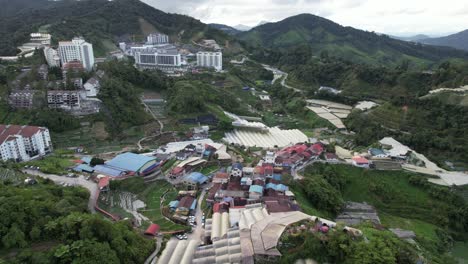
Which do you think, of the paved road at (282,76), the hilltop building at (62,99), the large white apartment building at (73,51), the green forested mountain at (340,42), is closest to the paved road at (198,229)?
the hilltop building at (62,99)

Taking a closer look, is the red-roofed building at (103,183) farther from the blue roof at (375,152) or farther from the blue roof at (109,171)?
the blue roof at (375,152)

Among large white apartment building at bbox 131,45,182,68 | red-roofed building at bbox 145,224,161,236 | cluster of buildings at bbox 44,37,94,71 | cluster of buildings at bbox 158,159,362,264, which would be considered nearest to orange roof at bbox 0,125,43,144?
cluster of buildings at bbox 44,37,94,71

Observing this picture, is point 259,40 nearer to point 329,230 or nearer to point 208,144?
point 208,144

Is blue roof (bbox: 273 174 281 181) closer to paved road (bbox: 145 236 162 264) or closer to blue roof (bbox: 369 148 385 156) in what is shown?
paved road (bbox: 145 236 162 264)

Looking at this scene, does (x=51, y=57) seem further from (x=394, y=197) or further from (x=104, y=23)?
(x=394, y=197)

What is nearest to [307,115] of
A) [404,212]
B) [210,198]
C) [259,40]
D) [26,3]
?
[404,212]

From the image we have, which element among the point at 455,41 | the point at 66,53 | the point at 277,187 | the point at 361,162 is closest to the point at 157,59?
the point at 66,53
